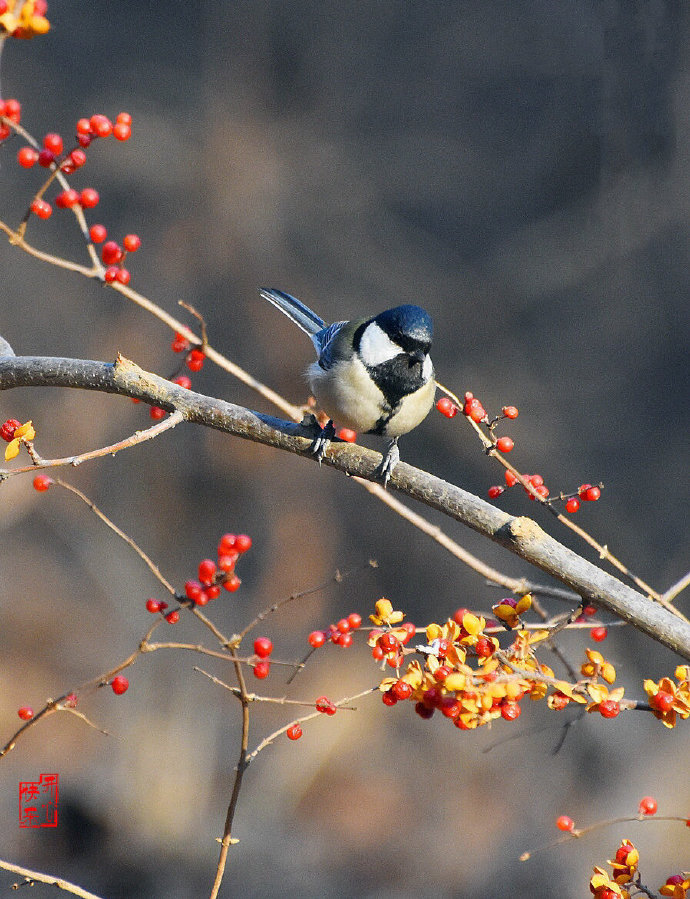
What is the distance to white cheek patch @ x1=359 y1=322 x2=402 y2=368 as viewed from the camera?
1693 millimetres

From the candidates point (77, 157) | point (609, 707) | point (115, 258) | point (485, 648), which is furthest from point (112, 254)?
point (609, 707)

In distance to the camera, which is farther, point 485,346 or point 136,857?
point 485,346

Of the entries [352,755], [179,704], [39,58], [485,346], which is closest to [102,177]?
[39,58]

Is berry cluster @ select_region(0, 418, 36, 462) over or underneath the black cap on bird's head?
underneath

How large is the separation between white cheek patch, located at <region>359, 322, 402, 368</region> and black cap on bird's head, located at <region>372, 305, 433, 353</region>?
0.07ft

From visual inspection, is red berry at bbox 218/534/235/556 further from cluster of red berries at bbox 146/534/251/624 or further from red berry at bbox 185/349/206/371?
red berry at bbox 185/349/206/371

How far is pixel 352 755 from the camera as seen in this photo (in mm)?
3746

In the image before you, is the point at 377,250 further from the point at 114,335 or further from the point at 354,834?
the point at 354,834

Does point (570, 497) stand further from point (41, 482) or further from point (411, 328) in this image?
point (41, 482)

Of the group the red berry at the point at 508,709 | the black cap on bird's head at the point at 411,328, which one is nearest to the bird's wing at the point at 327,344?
the black cap on bird's head at the point at 411,328

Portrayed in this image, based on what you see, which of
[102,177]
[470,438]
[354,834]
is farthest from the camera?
[102,177]

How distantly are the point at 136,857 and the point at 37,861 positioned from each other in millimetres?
354

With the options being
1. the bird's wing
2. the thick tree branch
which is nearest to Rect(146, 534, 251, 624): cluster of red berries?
the thick tree branch

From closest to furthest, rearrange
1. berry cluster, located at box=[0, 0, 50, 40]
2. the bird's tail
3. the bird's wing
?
berry cluster, located at box=[0, 0, 50, 40] → the bird's wing → the bird's tail
